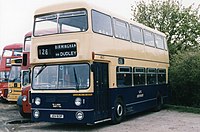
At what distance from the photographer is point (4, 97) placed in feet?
80.5

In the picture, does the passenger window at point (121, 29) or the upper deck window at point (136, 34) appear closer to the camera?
the passenger window at point (121, 29)

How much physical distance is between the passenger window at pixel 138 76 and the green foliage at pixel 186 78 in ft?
11.4

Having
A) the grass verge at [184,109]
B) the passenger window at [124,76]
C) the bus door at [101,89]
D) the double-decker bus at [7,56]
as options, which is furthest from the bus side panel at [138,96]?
the double-decker bus at [7,56]

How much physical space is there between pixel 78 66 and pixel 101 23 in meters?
1.96

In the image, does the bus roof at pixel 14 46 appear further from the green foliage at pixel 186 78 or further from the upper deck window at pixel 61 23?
the upper deck window at pixel 61 23

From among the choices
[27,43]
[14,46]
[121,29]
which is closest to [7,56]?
[14,46]

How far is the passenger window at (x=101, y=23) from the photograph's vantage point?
38.8 ft

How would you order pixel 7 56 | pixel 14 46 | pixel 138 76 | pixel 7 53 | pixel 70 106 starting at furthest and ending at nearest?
pixel 7 53 → pixel 7 56 → pixel 14 46 → pixel 138 76 → pixel 70 106

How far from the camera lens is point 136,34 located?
15.6 metres

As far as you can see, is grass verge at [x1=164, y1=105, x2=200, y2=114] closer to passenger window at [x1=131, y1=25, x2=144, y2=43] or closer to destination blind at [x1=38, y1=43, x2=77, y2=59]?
passenger window at [x1=131, y1=25, x2=144, y2=43]

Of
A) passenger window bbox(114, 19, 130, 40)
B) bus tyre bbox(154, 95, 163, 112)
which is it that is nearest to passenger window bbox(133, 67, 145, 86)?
passenger window bbox(114, 19, 130, 40)

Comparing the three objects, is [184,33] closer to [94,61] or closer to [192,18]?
[192,18]

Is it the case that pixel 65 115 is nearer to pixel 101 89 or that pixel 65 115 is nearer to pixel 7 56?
pixel 101 89

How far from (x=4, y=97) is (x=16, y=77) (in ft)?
9.41
